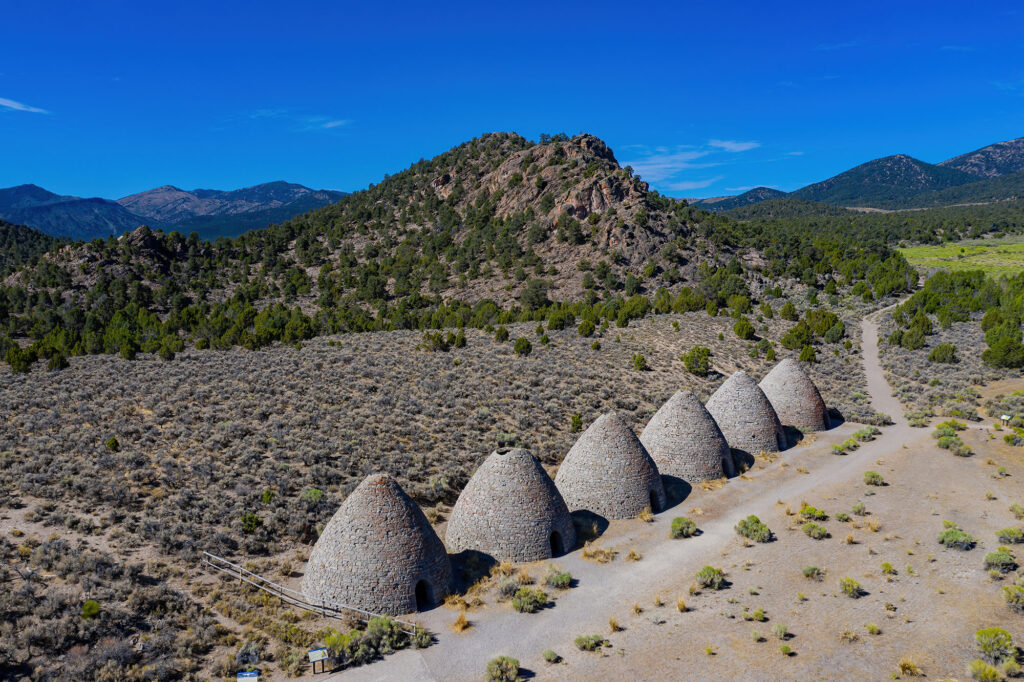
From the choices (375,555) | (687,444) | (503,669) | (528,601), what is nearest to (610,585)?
(528,601)

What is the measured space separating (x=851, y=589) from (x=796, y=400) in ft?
60.5

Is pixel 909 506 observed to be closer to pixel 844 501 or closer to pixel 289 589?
pixel 844 501

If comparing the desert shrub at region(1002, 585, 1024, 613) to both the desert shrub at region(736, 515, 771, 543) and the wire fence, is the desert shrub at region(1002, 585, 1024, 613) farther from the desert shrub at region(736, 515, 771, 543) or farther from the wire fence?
the wire fence

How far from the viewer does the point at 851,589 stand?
18.9m

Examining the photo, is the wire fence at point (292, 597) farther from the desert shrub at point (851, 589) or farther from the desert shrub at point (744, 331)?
the desert shrub at point (744, 331)

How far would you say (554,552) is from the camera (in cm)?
2186

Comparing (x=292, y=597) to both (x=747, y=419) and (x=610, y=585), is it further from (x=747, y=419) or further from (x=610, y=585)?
(x=747, y=419)

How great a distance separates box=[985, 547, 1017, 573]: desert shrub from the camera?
1991 centimetres

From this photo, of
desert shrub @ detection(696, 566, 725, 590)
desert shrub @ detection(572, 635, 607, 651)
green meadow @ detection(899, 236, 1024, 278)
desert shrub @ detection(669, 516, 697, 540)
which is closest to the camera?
desert shrub @ detection(572, 635, 607, 651)

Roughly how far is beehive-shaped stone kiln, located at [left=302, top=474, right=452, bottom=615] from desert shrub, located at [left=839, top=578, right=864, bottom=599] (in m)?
13.9

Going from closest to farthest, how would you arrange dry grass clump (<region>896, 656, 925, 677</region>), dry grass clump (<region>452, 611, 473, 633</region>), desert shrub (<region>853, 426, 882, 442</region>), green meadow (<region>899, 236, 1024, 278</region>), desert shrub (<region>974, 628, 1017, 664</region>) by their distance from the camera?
dry grass clump (<region>896, 656, 925, 677</region>), desert shrub (<region>974, 628, 1017, 664</region>), dry grass clump (<region>452, 611, 473, 633</region>), desert shrub (<region>853, 426, 882, 442</region>), green meadow (<region>899, 236, 1024, 278</region>)

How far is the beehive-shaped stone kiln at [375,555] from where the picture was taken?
57.7ft

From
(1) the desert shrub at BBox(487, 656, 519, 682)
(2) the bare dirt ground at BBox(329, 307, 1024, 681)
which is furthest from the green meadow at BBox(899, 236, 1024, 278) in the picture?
(1) the desert shrub at BBox(487, 656, 519, 682)

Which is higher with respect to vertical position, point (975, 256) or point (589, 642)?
point (975, 256)
